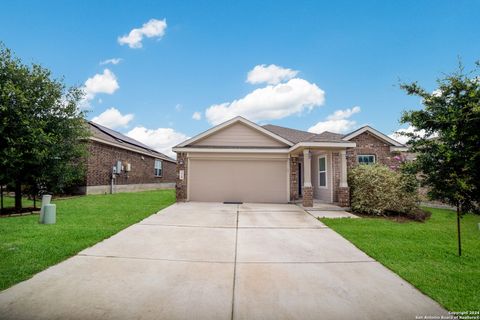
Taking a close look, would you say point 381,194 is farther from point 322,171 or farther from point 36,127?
point 36,127

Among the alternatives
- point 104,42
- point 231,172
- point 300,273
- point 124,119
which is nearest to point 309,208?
point 231,172

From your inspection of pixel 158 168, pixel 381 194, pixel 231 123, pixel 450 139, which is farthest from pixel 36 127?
pixel 158 168

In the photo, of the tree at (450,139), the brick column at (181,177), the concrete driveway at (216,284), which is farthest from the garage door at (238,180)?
the tree at (450,139)

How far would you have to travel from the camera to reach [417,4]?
9.79m

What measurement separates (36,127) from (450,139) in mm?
12051

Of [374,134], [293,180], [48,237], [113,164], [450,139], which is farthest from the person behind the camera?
[113,164]

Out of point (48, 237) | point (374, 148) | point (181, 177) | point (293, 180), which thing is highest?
point (374, 148)

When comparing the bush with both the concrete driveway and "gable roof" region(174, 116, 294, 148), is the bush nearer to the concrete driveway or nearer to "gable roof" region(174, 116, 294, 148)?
"gable roof" region(174, 116, 294, 148)

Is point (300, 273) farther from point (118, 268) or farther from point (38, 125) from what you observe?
point (38, 125)

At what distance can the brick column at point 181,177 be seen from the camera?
1284 cm

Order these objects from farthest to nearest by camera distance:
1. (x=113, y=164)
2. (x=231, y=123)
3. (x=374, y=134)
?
(x=113, y=164) < (x=374, y=134) < (x=231, y=123)

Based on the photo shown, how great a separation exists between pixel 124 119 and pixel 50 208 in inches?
852

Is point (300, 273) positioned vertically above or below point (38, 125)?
below

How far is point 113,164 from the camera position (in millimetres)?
17797
